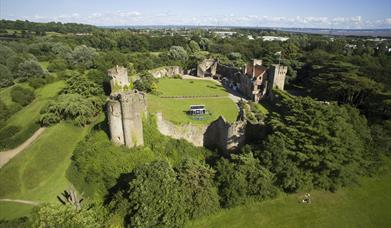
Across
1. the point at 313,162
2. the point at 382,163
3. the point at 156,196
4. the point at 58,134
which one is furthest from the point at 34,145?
the point at 382,163

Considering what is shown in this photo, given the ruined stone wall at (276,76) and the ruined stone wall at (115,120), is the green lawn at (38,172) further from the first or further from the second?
the ruined stone wall at (276,76)

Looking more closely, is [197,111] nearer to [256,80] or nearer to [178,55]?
[256,80]

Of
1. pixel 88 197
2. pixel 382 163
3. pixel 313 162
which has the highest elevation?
pixel 313 162

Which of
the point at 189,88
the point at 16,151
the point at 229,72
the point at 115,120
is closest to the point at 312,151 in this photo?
the point at 115,120

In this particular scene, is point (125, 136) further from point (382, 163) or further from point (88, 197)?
point (382, 163)

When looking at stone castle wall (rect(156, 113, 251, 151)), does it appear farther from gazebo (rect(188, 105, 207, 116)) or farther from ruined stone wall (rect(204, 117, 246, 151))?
gazebo (rect(188, 105, 207, 116))

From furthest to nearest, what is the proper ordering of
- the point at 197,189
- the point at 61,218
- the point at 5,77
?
the point at 5,77
the point at 197,189
the point at 61,218

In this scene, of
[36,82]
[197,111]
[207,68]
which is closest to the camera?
[197,111]
